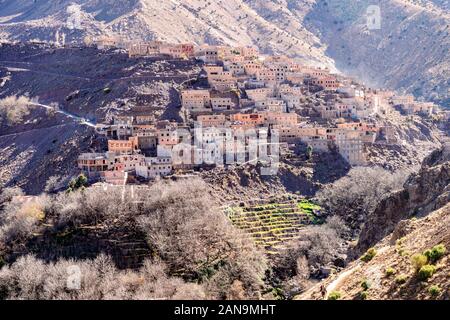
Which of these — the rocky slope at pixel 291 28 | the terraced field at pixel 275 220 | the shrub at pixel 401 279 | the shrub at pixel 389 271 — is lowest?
the terraced field at pixel 275 220

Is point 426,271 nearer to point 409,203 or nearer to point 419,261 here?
point 419,261

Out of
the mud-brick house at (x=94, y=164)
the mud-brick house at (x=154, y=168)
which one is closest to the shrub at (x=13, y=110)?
the mud-brick house at (x=94, y=164)

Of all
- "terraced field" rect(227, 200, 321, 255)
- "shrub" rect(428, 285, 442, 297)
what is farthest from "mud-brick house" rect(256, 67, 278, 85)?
"shrub" rect(428, 285, 442, 297)

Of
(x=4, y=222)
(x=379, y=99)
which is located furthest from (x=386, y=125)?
(x=4, y=222)

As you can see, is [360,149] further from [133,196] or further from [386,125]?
[133,196]

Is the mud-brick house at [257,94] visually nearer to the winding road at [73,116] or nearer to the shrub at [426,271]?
the winding road at [73,116]

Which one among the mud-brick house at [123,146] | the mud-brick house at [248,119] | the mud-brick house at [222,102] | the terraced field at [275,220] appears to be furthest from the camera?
the mud-brick house at [222,102]
